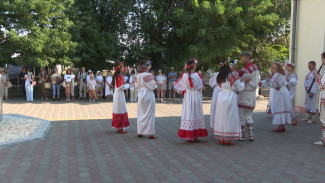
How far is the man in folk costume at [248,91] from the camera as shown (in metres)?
6.55

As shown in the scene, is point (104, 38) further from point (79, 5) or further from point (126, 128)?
point (126, 128)

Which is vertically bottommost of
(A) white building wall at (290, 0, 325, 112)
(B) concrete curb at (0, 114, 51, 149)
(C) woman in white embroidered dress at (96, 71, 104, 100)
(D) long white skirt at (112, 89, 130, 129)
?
(B) concrete curb at (0, 114, 51, 149)

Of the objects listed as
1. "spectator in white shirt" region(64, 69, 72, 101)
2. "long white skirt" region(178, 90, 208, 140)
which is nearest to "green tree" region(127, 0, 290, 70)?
→ "spectator in white shirt" region(64, 69, 72, 101)

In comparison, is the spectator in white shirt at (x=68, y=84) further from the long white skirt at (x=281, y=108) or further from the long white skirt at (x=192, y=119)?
the long white skirt at (x=281, y=108)

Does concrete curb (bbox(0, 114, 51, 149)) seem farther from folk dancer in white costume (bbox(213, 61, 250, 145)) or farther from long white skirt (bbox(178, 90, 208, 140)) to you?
folk dancer in white costume (bbox(213, 61, 250, 145))

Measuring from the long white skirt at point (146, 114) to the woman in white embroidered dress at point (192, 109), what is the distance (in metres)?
0.80

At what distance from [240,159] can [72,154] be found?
3.09 metres

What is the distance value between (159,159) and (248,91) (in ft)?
8.86

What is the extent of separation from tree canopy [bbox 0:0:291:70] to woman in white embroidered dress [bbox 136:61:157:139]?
934 cm

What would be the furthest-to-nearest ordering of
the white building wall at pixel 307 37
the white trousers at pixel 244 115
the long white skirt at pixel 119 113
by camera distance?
1. the white building wall at pixel 307 37
2. the long white skirt at pixel 119 113
3. the white trousers at pixel 244 115

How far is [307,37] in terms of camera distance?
36.8 ft

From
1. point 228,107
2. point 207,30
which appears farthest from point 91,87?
point 228,107

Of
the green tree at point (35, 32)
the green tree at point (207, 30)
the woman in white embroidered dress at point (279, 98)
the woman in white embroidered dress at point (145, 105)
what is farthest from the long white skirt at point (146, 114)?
the green tree at point (35, 32)

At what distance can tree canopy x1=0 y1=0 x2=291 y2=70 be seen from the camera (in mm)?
15828
